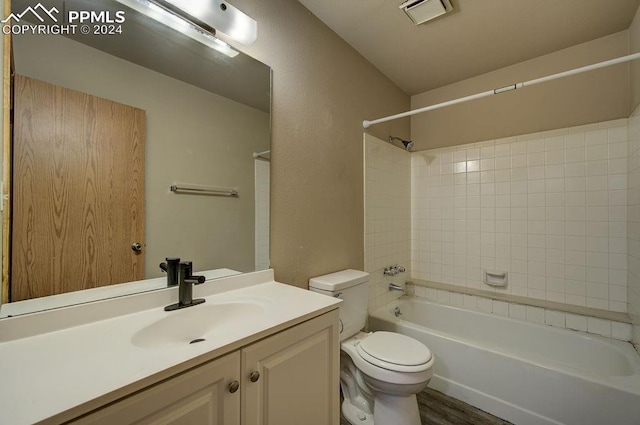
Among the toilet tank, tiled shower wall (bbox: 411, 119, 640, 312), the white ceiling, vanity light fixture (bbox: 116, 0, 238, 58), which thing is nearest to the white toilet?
the toilet tank

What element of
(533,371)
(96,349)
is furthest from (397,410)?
(96,349)

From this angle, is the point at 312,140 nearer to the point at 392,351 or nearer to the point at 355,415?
the point at 392,351

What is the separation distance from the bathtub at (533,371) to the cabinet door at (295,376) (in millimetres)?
1081

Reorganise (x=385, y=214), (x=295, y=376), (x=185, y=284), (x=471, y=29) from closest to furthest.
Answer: (x=295, y=376) → (x=185, y=284) → (x=471, y=29) → (x=385, y=214)

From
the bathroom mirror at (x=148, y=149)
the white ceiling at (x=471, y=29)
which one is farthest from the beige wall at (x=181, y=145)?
the white ceiling at (x=471, y=29)

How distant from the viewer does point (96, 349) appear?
0.71 metres

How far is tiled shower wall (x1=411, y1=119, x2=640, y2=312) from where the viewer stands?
187 centimetres

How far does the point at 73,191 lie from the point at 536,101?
9.65 feet

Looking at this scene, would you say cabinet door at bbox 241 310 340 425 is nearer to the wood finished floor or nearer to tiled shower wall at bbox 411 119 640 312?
the wood finished floor

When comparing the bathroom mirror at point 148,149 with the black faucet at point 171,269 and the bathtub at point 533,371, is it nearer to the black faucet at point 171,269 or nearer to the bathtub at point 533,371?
the black faucet at point 171,269

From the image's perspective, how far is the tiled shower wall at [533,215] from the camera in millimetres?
1866

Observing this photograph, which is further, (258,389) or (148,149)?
(148,149)

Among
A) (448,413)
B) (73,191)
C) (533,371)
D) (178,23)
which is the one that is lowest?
(448,413)

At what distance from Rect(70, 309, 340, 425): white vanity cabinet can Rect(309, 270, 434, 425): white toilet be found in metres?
0.38
